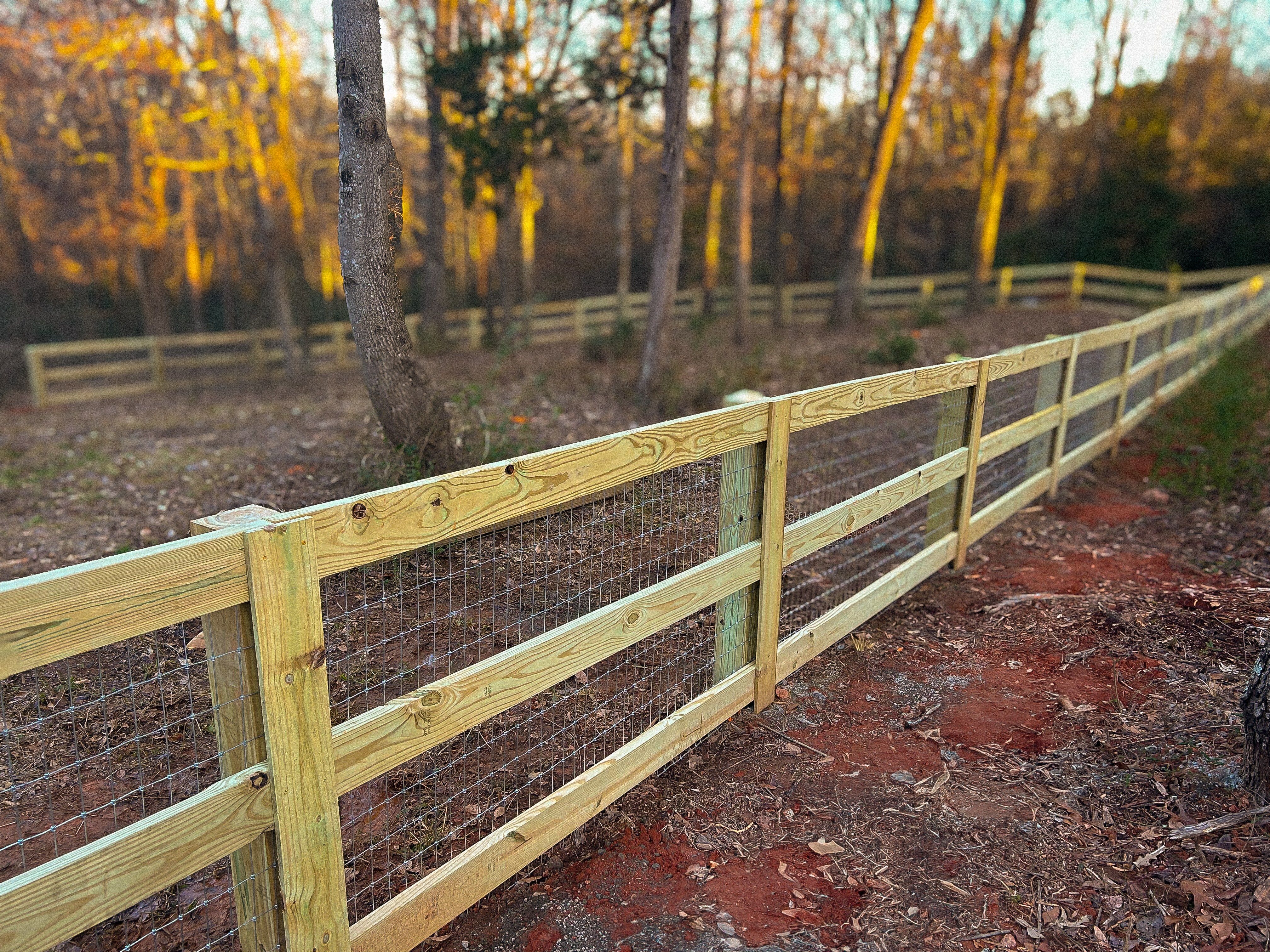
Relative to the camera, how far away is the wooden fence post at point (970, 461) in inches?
210

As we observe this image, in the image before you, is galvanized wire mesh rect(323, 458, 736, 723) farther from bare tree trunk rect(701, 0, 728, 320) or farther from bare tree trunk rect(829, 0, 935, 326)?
bare tree trunk rect(829, 0, 935, 326)

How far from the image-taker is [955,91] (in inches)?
1008

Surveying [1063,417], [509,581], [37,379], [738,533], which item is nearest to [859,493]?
[1063,417]

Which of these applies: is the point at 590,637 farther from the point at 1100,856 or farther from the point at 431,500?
the point at 1100,856

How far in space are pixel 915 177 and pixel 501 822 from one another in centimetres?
3084

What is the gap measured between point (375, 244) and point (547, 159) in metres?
8.09

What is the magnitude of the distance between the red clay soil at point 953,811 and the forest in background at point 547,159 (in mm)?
8008

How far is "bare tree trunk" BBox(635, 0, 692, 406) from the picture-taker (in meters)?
9.03

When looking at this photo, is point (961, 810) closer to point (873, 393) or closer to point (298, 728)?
point (873, 393)

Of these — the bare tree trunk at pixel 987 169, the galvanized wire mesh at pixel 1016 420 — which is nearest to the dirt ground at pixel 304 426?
the bare tree trunk at pixel 987 169

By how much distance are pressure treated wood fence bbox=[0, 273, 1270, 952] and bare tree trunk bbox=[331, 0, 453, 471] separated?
1.26 meters

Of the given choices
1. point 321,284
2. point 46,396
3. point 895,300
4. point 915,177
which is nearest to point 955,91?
point 915,177

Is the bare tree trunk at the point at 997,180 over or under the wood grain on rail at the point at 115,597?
over

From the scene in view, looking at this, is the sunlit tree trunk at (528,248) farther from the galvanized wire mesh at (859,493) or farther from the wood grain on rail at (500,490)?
the wood grain on rail at (500,490)
